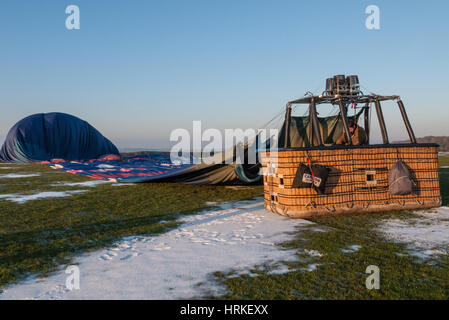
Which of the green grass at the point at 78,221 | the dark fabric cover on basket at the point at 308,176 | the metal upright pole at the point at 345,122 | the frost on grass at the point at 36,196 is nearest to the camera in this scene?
the green grass at the point at 78,221

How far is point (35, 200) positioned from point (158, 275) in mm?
5718

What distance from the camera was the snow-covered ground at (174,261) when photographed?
104 inches

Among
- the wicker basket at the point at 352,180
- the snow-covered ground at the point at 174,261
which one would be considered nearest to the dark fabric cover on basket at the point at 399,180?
the wicker basket at the point at 352,180

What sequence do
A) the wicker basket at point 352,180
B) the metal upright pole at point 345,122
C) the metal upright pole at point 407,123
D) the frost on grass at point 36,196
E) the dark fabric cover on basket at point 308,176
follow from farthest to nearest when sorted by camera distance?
the frost on grass at point 36,196
the metal upright pole at point 407,123
the metal upright pole at point 345,122
the wicker basket at point 352,180
the dark fabric cover on basket at point 308,176

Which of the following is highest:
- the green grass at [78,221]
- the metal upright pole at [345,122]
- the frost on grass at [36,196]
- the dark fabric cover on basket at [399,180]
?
the metal upright pole at [345,122]

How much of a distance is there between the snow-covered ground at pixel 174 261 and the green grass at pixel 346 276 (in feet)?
0.63

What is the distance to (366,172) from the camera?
5652 mm

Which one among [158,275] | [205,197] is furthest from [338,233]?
[205,197]

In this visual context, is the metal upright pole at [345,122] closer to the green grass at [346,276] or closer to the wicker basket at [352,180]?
the wicker basket at [352,180]

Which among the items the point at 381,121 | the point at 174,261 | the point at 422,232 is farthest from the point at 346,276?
the point at 381,121

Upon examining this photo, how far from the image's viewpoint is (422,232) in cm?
433

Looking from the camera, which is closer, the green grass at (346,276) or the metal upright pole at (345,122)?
the green grass at (346,276)

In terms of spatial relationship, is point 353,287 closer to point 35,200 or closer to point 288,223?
point 288,223
